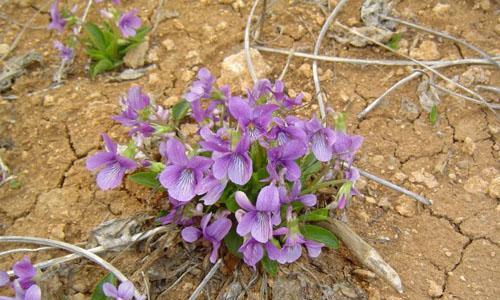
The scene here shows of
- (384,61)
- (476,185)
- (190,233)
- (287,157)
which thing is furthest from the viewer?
(384,61)

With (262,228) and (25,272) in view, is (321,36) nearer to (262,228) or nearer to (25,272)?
(262,228)

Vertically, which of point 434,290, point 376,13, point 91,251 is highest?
point 376,13

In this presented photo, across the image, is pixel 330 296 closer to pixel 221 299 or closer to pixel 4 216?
pixel 221 299

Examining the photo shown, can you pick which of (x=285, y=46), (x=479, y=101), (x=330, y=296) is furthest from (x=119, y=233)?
(x=479, y=101)

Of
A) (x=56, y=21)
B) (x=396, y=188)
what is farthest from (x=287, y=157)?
(x=56, y=21)

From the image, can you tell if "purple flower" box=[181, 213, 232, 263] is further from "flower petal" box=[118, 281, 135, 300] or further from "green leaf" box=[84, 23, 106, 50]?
"green leaf" box=[84, 23, 106, 50]
